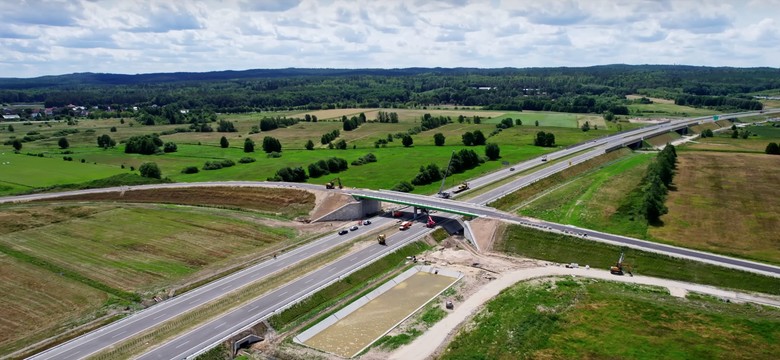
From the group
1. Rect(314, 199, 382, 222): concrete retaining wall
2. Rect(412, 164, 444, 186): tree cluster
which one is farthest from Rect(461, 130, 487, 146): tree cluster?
Rect(314, 199, 382, 222): concrete retaining wall

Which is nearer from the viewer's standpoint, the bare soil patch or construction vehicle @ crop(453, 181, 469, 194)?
the bare soil patch

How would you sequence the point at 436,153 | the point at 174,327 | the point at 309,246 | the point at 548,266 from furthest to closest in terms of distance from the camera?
the point at 436,153 < the point at 309,246 < the point at 548,266 < the point at 174,327

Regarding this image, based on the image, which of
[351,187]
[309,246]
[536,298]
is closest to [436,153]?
[351,187]

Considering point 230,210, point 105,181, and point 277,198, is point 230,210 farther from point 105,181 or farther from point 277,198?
point 105,181

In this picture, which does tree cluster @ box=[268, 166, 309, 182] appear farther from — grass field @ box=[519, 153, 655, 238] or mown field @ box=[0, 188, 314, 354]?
grass field @ box=[519, 153, 655, 238]

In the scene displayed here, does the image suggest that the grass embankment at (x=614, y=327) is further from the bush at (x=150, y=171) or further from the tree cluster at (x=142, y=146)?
the tree cluster at (x=142, y=146)

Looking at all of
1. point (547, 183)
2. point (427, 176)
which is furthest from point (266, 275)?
point (547, 183)
